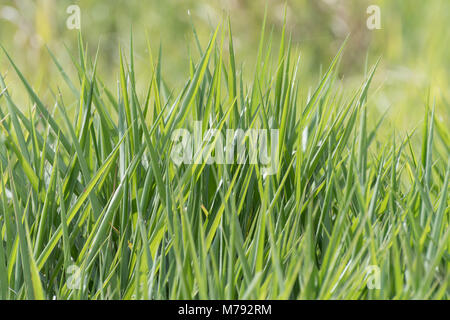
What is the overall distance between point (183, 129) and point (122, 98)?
0.37 ft

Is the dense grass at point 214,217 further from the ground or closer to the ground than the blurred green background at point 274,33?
closer to the ground

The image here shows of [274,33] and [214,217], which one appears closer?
[214,217]

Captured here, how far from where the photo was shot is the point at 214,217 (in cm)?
73

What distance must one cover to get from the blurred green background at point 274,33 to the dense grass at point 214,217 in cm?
175

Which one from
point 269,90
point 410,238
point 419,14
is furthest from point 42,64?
point 419,14

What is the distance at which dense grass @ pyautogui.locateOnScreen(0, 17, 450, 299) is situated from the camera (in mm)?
612

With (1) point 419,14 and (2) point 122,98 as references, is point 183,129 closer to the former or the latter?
(2) point 122,98

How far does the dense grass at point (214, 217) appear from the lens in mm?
612

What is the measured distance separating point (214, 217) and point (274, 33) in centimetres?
270

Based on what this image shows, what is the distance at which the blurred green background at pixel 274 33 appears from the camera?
2.63 metres

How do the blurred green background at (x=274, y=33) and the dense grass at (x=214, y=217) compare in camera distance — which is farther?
the blurred green background at (x=274, y=33)

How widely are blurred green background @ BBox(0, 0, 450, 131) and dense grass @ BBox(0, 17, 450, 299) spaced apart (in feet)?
5.74
